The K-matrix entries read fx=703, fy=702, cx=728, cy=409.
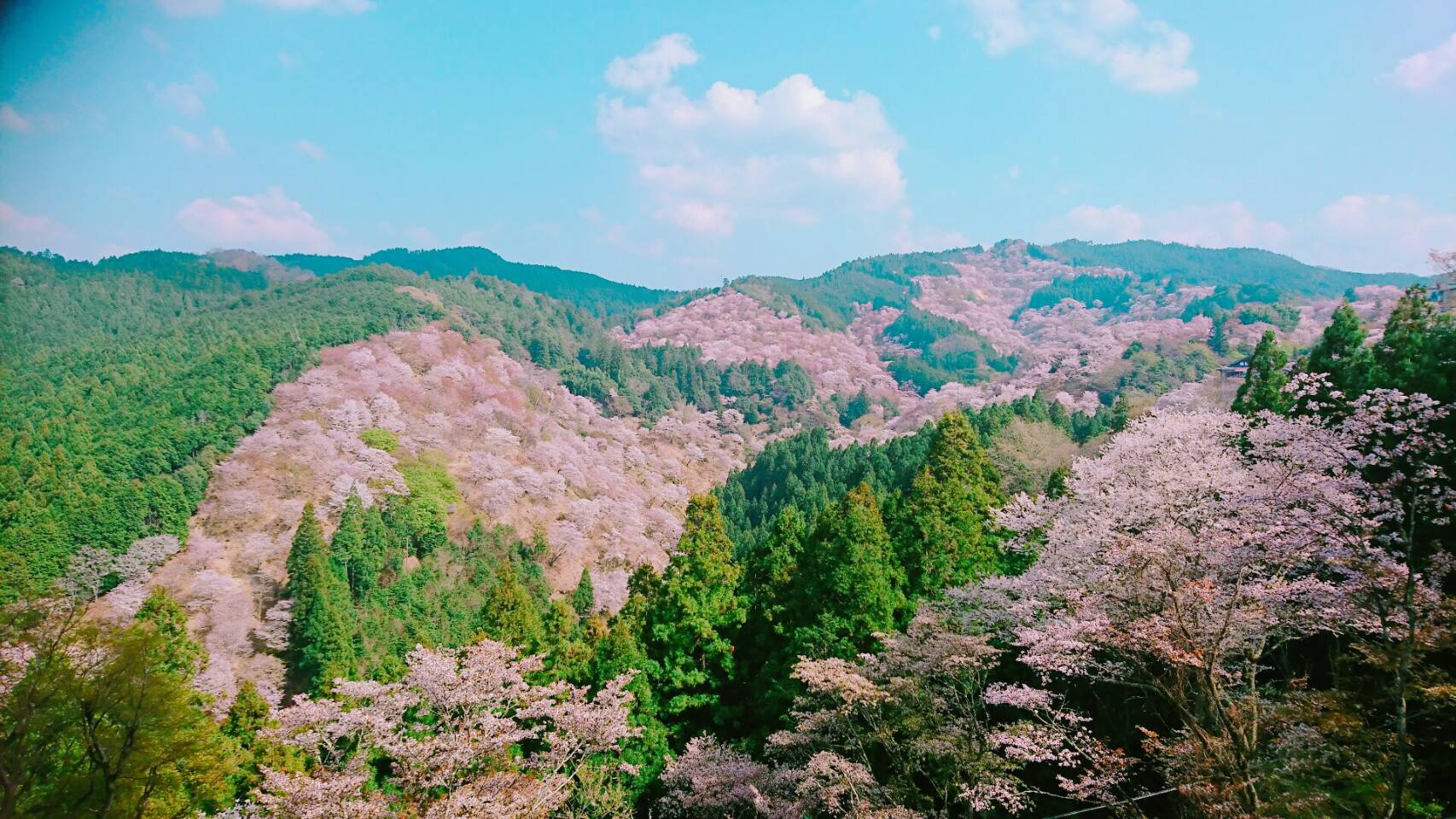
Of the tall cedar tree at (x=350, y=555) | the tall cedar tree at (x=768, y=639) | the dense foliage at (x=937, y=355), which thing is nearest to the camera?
the tall cedar tree at (x=768, y=639)

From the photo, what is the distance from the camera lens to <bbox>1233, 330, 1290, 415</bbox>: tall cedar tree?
27250 mm

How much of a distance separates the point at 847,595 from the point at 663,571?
16182 mm

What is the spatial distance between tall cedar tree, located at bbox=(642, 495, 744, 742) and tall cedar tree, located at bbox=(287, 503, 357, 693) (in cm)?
1919

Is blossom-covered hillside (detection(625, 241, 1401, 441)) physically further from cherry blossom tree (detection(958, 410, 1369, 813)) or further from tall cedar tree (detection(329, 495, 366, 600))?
tall cedar tree (detection(329, 495, 366, 600))

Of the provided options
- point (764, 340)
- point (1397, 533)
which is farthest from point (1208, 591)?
point (764, 340)

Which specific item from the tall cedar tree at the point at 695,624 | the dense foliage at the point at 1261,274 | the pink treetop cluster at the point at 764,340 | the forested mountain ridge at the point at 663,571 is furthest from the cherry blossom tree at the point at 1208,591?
the dense foliage at the point at 1261,274

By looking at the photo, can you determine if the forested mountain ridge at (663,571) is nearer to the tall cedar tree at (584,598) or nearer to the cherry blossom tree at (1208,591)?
the cherry blossom tree at (1208,591)

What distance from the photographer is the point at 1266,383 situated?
28.7 m

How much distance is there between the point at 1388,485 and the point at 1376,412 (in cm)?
181

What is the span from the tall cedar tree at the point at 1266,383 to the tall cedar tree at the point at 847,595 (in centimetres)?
1694

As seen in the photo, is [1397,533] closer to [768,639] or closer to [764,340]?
[768,639]

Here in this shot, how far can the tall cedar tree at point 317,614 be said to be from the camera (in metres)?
36.4

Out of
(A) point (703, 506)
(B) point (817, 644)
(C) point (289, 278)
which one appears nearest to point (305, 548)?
(A) point (703, 506)

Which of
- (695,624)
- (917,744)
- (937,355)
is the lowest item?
(695,624)
